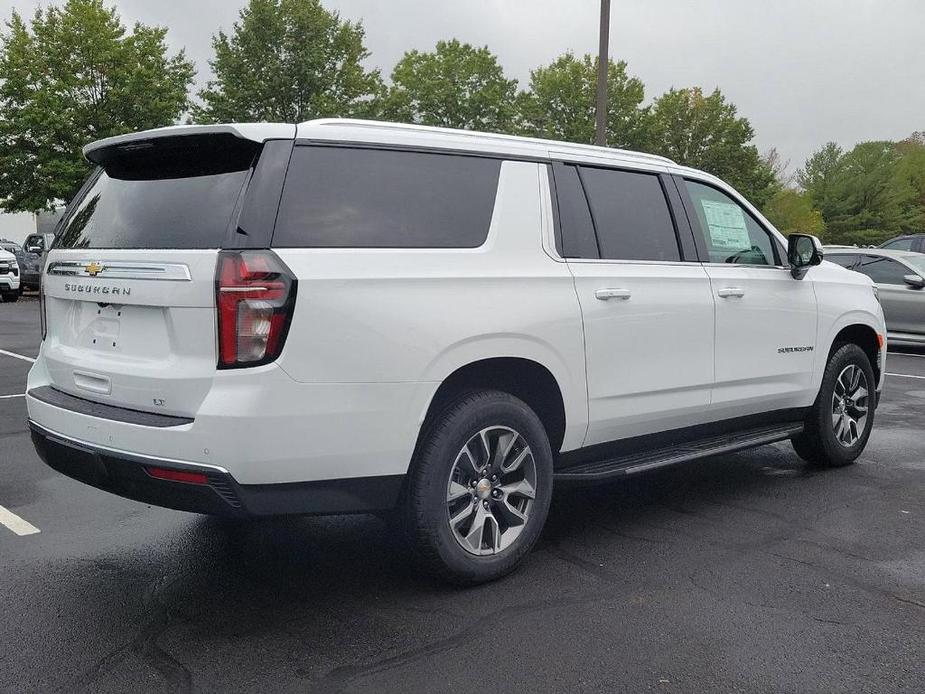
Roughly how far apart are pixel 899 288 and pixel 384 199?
12.0 m

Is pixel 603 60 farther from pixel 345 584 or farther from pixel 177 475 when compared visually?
A: pixel 177 475

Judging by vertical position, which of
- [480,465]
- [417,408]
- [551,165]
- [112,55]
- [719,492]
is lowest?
[719,492]

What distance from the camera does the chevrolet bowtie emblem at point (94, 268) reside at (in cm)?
368

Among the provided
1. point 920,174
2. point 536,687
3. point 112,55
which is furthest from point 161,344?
point 920,174

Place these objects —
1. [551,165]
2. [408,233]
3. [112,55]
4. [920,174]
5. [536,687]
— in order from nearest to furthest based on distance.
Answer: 1. [536,687]
2. [408,233]
3. [551,165]
4. [112,55]
5. [920,174]

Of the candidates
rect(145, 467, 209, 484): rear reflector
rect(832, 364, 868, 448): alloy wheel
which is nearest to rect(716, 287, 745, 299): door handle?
rect(832, 364, 868, 448): alloy wheel

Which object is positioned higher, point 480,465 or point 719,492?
point 480,465

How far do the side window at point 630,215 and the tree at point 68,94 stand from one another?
3037 centimetres

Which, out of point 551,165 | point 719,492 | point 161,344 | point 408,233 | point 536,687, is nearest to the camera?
point 536,687

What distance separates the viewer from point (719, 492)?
5625mm

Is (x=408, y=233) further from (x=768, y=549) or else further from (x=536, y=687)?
(x=768, y=549)

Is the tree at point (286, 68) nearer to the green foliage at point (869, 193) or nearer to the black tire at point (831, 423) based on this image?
the black tire at point (831, 423)

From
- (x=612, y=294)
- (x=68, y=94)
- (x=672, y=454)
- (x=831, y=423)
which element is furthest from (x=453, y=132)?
(x=68, y=94)

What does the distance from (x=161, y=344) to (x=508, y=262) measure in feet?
4.88
